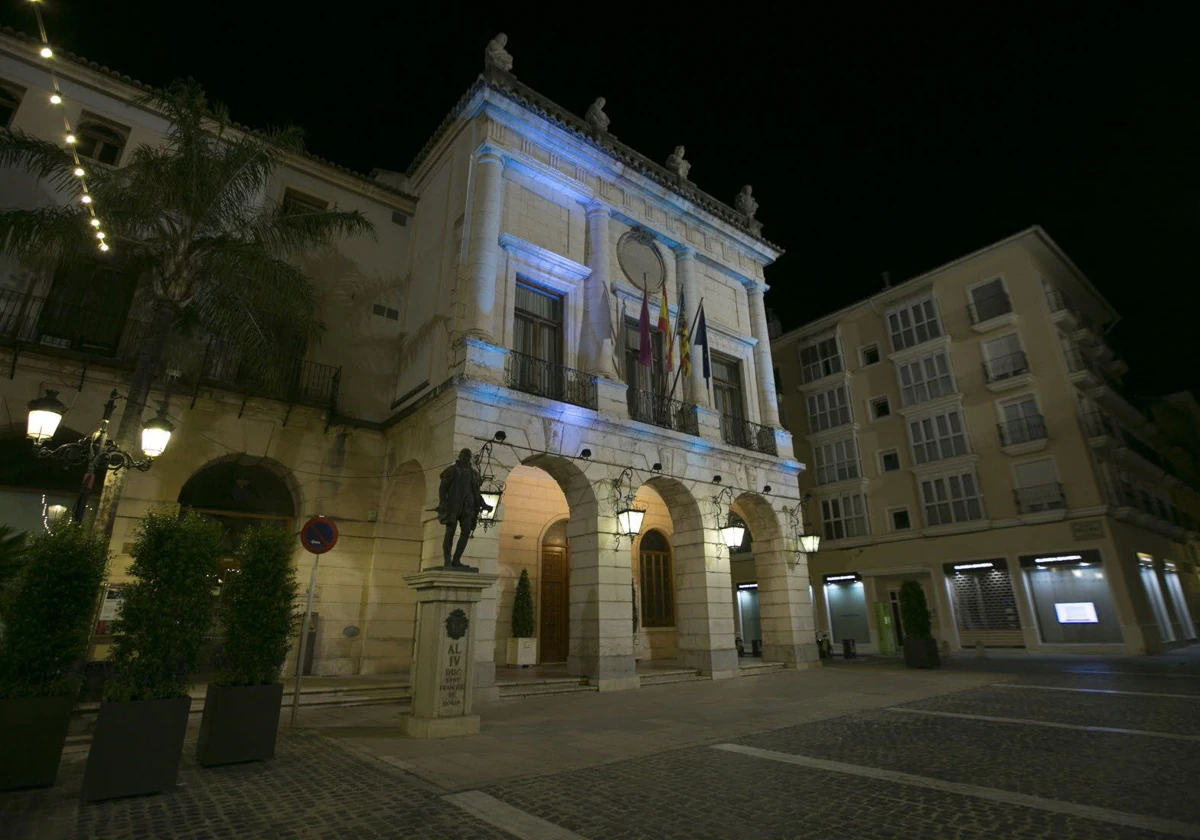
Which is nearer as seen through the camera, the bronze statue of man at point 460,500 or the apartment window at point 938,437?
the bronze statue of man at point 460,500

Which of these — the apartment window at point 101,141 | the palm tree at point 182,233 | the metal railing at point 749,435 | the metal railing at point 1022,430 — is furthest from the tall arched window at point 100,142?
the metal railing at point 1022,430

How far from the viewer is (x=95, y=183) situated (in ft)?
33.1

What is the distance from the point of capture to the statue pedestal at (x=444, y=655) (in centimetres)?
756

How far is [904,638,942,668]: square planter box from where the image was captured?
15.6 metres

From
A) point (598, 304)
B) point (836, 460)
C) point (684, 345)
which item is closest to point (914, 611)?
point (684, 345)

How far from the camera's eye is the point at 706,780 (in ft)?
17.8

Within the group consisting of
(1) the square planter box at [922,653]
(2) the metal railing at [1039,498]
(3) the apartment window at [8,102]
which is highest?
(3) the apartment window at [8,102]

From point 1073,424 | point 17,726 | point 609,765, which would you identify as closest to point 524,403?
point 609,765

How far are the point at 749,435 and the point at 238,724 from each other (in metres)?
14.8

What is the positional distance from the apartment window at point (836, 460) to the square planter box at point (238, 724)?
84.9 ft

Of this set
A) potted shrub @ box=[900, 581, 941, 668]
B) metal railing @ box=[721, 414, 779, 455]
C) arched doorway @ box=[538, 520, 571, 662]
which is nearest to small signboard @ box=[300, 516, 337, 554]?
arched doorway @ box=[538, 520, 571, 662]

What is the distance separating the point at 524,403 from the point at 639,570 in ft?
26.0

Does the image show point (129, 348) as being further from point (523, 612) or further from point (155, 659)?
point (523, 612)

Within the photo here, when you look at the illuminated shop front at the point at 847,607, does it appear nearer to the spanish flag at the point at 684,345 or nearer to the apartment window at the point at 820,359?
the apartment window at the point at 820,359
